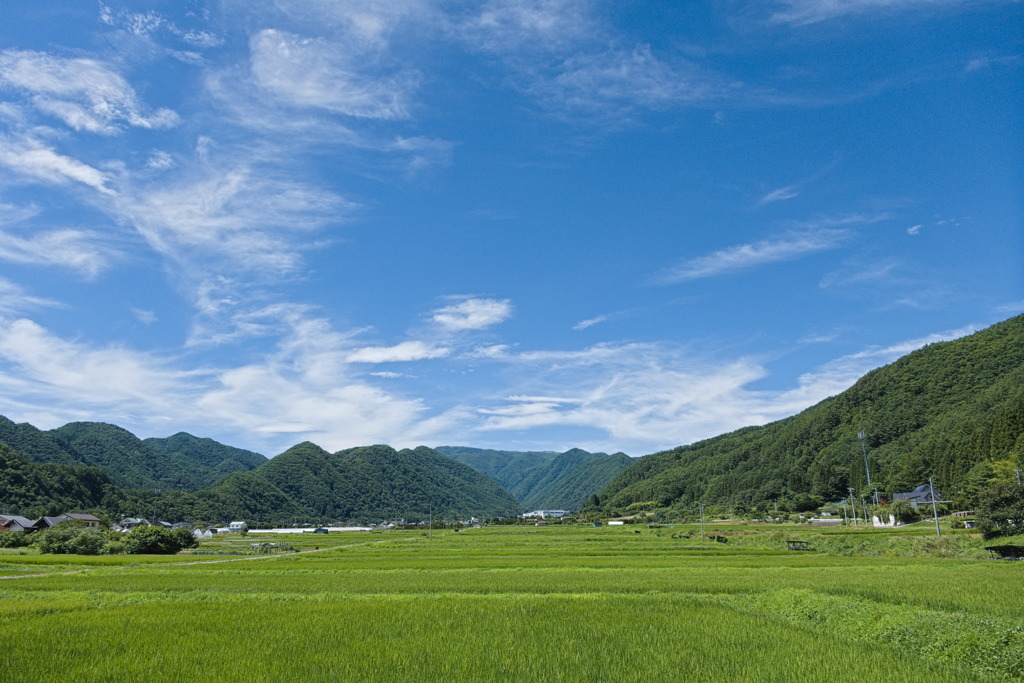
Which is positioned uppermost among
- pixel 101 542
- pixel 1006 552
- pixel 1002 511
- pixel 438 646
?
pixel 1002 511

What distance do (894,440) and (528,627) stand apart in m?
121

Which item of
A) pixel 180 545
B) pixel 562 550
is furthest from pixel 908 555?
pixel 180 545

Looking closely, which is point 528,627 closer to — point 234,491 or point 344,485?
point 234,491

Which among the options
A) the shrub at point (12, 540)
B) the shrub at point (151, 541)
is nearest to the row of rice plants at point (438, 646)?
the shrub at point (151, 541)

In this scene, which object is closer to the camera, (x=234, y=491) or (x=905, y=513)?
(x=905, y=513)

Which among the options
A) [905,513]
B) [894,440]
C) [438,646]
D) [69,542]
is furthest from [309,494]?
[438,646]

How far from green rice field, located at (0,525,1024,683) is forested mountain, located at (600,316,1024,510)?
51599mm

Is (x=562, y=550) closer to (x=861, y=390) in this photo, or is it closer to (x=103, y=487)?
(x=103, y=487)

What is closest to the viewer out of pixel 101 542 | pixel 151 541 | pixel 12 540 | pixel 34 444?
pixel 101 542

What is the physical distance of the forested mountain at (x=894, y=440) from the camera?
239 feet

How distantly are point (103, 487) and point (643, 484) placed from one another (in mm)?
125673

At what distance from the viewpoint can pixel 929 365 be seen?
12412 centimetres

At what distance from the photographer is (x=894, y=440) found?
110625 mm

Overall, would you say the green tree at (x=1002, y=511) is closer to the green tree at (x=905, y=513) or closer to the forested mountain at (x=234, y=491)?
the green tree at (x=905, y=513)
